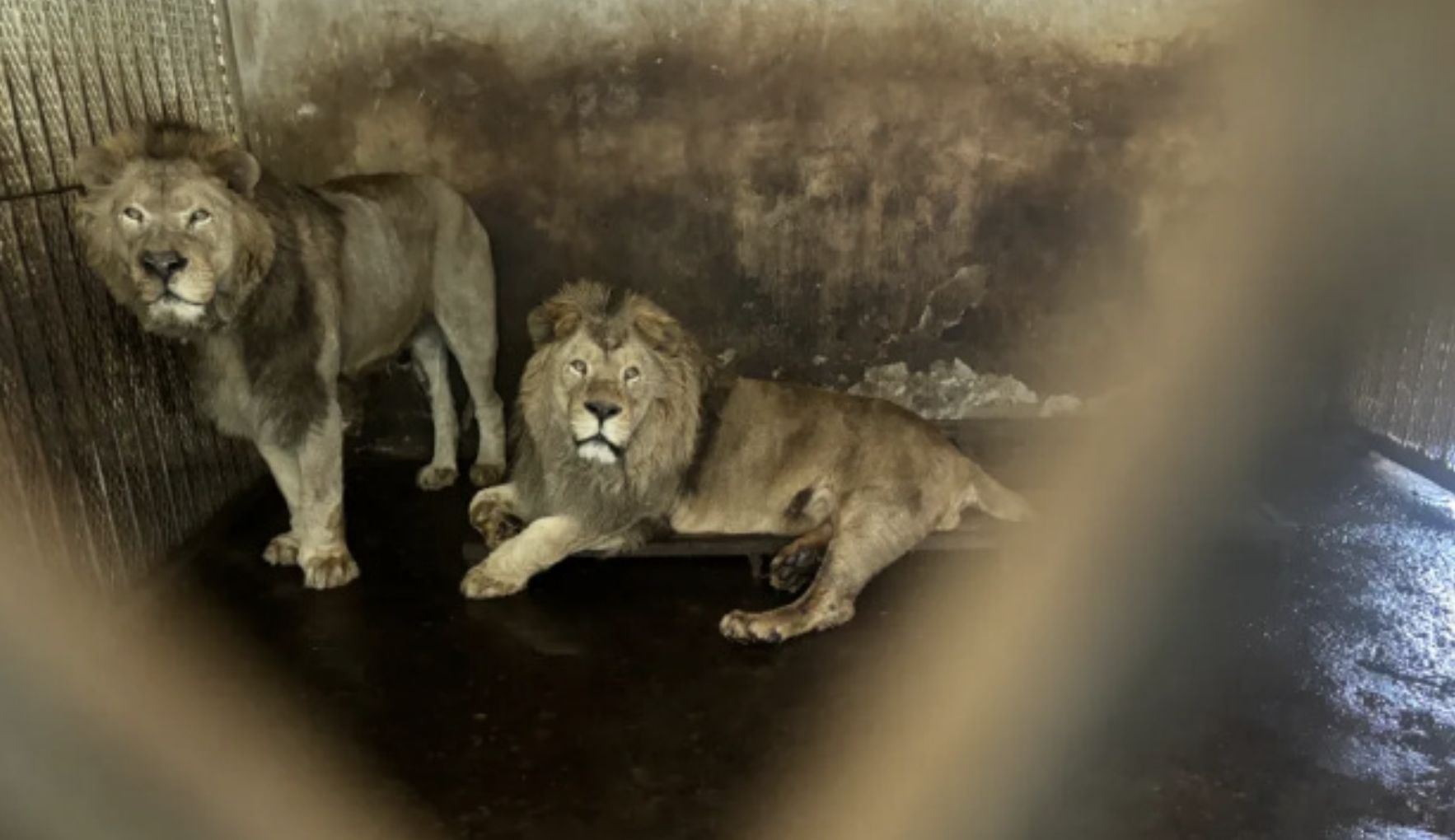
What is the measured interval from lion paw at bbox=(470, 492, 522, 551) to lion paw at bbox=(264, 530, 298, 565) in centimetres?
60

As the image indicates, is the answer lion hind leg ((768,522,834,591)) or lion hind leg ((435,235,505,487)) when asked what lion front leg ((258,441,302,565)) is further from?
lion hind leg ((768,522,834,591))

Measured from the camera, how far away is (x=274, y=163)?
4738mm

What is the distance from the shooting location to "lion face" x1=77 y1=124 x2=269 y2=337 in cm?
308

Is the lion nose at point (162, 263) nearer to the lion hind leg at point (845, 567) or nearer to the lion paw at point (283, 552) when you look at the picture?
the lion paw at point (283, 552)

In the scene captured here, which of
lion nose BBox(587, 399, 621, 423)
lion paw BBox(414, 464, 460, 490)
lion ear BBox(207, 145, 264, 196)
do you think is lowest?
lion paw BBox(414, 464, 460, 490)

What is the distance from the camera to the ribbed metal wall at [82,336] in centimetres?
314

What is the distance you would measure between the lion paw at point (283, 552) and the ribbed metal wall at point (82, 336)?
1.18 ft

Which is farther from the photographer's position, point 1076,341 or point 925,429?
point 1076,341

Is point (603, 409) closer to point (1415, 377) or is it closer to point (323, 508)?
point (323, 508)

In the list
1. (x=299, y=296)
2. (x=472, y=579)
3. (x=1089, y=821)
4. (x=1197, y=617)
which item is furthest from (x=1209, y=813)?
(x=299, y=296)

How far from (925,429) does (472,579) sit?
156 cm

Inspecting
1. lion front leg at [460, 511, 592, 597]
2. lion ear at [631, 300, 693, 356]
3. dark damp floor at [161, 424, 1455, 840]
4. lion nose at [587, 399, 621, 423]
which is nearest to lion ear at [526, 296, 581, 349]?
lion ear at [631, 300, 693, 356]

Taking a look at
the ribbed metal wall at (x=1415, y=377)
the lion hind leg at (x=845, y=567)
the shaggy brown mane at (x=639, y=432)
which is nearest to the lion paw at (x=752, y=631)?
the lion hind leg at (x=845, y=567)

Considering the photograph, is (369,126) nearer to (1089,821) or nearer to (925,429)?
(925,429)
